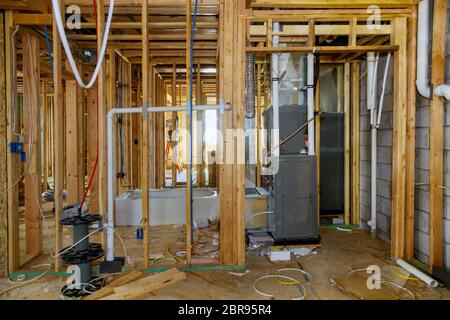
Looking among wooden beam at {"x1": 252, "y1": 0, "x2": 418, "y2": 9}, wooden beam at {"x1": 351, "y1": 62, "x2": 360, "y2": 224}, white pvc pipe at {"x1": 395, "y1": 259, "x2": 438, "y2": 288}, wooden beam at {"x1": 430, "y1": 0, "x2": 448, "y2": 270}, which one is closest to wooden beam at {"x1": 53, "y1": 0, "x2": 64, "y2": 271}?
wooden beam at {"x1": 252, "y1": 0, "x2": 418, "y2": 9}

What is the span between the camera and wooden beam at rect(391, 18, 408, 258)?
3.15m

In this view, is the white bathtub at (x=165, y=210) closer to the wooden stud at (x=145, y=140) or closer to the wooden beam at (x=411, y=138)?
the wooden stud at (x=145, y=140)

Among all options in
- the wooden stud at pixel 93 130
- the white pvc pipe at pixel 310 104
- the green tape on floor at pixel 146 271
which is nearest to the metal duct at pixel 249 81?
the white pvc pipe at pixel 310 104

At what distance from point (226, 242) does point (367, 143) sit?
7.95 feet

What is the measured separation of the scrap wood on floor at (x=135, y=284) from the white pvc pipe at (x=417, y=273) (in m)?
1.97

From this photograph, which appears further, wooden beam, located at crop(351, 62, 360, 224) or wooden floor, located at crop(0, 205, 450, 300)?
wooden beam, located at crop(351, 62, 360, 224)

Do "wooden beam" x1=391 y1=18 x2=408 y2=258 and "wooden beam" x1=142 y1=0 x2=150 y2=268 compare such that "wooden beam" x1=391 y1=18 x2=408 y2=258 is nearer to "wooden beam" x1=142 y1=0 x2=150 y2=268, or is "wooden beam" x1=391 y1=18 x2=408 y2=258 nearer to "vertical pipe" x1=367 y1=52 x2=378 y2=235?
"vertical pipe" x1=367 y1=52 x2=378 y2=235

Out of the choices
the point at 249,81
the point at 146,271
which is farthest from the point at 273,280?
the point at 249,81

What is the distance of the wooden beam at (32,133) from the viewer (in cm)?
322

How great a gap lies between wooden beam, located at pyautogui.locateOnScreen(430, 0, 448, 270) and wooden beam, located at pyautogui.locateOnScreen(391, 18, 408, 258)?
314 millimetres

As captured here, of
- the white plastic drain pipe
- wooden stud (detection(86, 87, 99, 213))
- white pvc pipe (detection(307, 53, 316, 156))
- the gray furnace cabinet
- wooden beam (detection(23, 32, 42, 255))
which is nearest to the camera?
the white plastic drain pipe

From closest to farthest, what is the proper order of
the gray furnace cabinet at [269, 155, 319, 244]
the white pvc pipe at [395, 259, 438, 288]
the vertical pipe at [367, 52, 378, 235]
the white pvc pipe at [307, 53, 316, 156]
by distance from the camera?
the white pvc pipe at [395, 259, 438, 288]
the gray furnace cabinet at [269, 155, 319, 244]
the white pvc pipe at [307, 53, 316, 156]
the vertical pipe at [367, 52, 378, 235]

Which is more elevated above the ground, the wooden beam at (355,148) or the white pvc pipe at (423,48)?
the white pvc pipe at (423,48)

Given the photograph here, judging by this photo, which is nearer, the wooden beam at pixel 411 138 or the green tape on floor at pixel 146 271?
the green tape on floor at pixel 146 271
